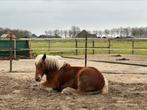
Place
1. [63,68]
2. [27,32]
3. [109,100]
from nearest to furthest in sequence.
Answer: [109,100]
[63,68]
[27,32]

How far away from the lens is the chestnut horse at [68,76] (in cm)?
723

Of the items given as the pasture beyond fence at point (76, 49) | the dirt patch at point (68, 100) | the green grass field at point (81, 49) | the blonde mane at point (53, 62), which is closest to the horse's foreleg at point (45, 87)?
the dirt patch at point (68, 100)

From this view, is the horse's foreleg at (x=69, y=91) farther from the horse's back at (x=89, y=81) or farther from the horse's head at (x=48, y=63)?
the horse's head at (x=48, y=63)

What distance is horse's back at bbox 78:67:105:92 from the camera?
7214 millimetres

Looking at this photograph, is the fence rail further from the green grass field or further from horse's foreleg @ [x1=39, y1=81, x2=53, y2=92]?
horse's foreleg @ [x1=39, y1=81, x2=53, y2=92]

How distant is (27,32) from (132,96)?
44.4m

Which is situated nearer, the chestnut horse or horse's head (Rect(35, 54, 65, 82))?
the chestnut horse

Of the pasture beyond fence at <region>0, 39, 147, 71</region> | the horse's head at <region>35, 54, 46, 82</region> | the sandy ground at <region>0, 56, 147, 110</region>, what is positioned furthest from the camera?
the pasture beyond fence at <region>0, 39, 147, 71</region>

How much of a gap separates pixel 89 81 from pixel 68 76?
0.51 m

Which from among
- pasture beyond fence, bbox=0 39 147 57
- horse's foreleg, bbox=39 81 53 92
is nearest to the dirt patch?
horse's foreleg, bbox=39 81 53 92

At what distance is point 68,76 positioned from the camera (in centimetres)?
752

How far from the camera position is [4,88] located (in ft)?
26.8

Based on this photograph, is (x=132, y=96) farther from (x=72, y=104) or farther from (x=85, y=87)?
(x=72, y=104)

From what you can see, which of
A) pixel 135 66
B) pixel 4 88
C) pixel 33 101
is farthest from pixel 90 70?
pixel 135 66
